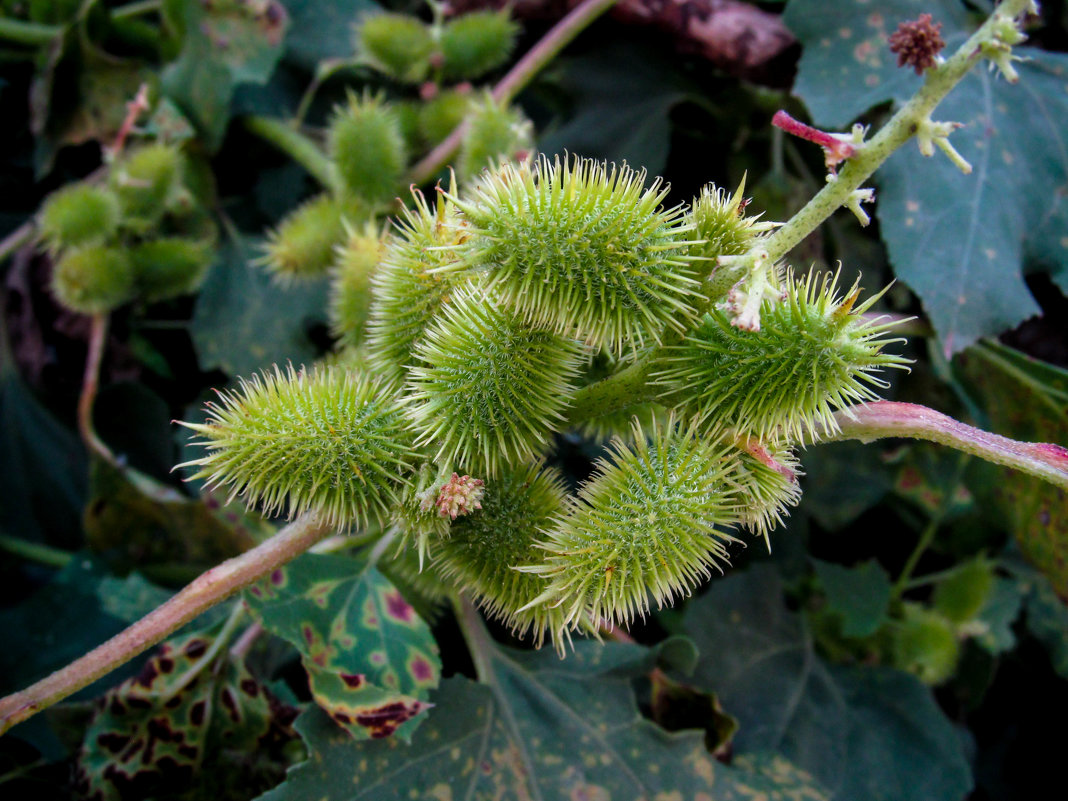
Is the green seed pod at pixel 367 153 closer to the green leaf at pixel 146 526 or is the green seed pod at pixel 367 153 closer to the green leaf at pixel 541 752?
the green leaf at pixel 146 526

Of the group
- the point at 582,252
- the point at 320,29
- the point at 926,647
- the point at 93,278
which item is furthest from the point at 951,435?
the point at 320,29

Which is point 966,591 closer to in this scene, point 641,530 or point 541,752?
point 541,752

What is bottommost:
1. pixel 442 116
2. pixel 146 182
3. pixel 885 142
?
pixel 146 182

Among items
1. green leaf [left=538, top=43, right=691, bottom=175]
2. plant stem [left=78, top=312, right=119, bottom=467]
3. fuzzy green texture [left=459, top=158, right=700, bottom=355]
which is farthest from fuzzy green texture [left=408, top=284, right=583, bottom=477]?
plant stem [left=78, top=312, right=119, bottom=467]

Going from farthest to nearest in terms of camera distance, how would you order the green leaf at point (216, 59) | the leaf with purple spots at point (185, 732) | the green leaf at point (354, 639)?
the green leaf at point (216, 59)
the leaf with purple spots at point (185, 732)
the green leaf at point (354, 639)

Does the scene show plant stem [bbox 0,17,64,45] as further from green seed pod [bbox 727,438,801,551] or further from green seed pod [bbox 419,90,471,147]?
green seed pod [bbox 727,438,801,551]

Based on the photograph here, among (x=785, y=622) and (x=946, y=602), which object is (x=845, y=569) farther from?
(x=946, y=602)

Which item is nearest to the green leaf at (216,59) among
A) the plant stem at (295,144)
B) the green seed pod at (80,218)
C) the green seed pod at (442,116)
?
the plant stem at (295,144)
